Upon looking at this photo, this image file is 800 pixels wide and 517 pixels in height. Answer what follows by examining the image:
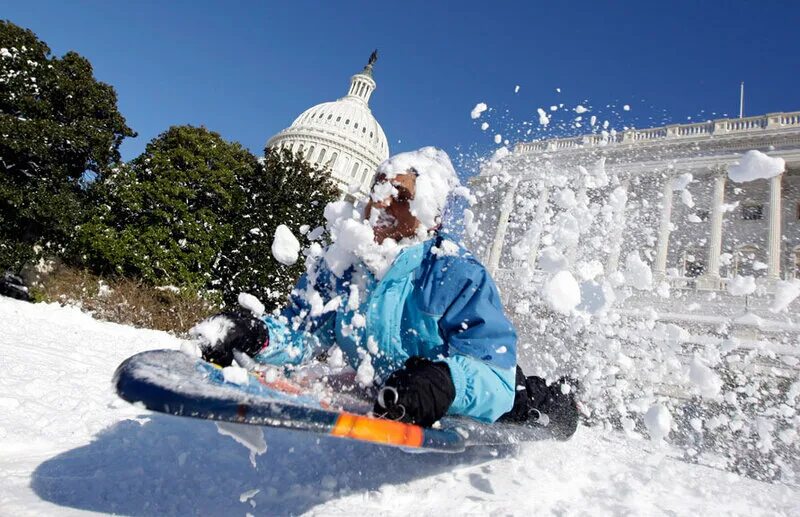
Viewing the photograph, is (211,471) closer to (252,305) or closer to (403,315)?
(252,305)

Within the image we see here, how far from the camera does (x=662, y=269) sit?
A: 84.9ft

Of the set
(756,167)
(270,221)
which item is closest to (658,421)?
(756,167)

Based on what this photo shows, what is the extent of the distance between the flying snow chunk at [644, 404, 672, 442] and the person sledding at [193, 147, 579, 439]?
654 millimetres

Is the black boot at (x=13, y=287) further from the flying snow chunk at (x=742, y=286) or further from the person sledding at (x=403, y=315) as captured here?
the flying snow chunk at (x=742, y=286)

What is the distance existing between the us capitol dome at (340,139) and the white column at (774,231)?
4356cm

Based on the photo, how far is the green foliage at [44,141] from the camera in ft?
41.5

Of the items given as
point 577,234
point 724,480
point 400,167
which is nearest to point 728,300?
point 577,234

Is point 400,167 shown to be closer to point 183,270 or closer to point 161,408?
point 161,408

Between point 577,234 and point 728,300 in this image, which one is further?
point 728,300

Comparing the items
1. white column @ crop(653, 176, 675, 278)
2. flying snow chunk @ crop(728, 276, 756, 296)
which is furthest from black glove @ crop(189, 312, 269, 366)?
white column @ crop(653, 176, 675, 278)

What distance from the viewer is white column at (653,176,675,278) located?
25.6 meters

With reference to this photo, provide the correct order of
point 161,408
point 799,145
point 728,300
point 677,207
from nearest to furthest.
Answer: point 161,408
point 728,300
point 799,145
point 677,207

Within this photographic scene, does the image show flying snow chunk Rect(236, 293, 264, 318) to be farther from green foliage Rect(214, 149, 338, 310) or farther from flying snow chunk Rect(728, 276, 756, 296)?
green foliage Rect(214, 149, 338, 310)

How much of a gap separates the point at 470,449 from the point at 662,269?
27.1 metres
